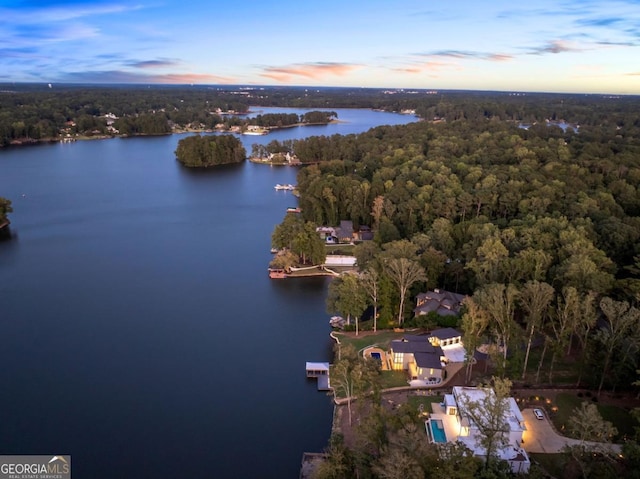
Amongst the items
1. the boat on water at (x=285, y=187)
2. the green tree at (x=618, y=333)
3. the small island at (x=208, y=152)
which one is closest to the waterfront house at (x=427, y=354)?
the green tree at (x=618, y=333)

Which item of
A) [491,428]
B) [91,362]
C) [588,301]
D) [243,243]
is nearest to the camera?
[491,428]

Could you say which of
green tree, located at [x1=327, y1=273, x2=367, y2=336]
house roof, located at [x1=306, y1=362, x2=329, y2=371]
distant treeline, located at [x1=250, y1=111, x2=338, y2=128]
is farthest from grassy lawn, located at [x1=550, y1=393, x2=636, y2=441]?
distant treeline, located at [x1=250, y1=111, x2=338, y2=128]

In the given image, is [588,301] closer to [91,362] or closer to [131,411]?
[131,411]

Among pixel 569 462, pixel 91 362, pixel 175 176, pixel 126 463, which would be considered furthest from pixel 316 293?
pixel 175 176

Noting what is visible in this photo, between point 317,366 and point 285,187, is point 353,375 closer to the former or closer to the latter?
point 317,366

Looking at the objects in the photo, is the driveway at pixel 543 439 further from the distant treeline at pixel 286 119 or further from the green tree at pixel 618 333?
the distant treeline at pixel 286 119

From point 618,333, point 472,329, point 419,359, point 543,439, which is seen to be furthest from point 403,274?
point 543,439
